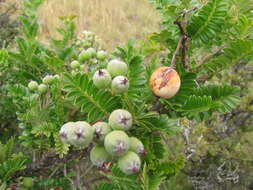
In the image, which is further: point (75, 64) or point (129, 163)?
point (75, 64)

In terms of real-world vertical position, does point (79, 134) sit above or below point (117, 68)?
below

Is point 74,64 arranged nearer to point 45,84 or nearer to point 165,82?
point 45,84

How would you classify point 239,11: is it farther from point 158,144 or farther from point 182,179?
point 182,179

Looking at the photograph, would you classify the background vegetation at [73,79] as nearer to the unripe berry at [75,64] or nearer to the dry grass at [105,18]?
the unripe berry at [75,64]

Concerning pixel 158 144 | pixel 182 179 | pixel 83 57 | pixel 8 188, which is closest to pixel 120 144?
pixel 158 144

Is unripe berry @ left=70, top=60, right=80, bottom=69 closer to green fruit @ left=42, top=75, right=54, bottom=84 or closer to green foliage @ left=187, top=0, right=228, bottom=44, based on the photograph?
green fruit @ left=42, top=75, right=54, bottom=84

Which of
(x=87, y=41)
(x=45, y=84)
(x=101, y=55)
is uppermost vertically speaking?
(x=87, y=41)

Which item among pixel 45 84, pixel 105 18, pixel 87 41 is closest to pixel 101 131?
pixel 45 84
